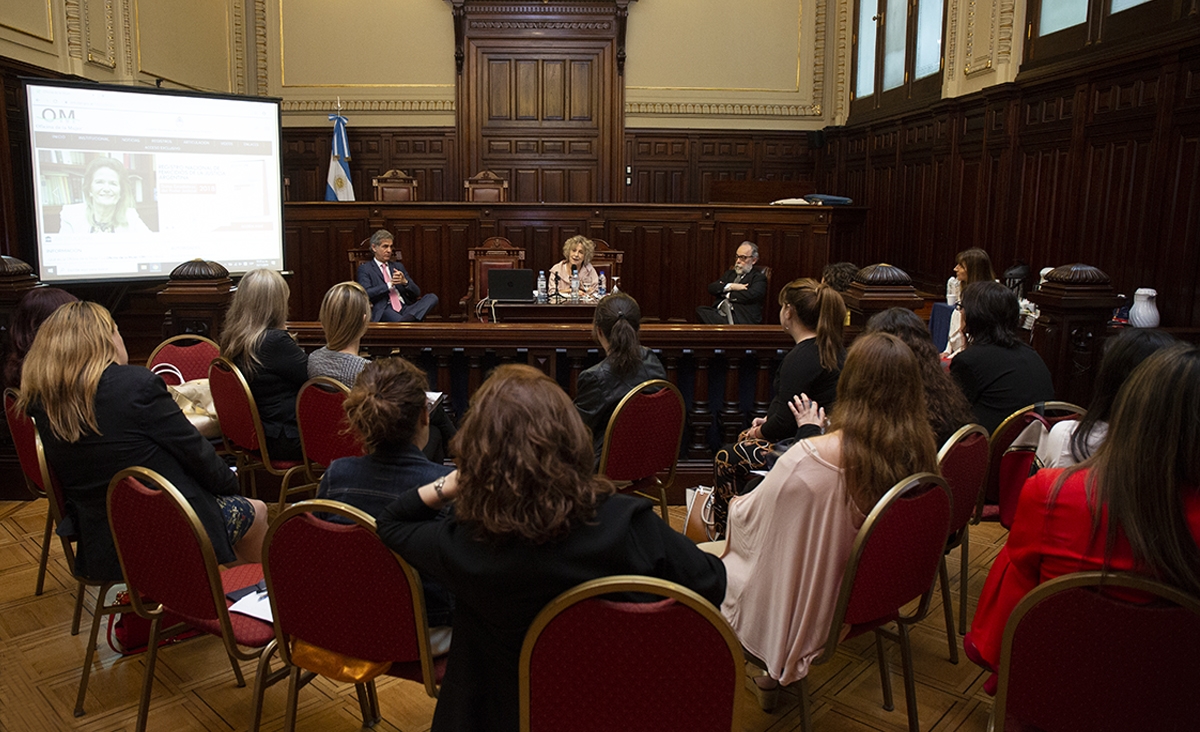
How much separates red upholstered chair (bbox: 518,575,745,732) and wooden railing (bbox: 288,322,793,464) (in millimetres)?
2401

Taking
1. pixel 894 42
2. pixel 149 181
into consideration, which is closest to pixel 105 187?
pixel 149 181

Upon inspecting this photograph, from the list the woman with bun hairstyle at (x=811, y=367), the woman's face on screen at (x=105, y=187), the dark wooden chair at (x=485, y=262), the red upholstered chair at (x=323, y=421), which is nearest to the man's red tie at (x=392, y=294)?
the dark wooden chair at (x=485, y=262)

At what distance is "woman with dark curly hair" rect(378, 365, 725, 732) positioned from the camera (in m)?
1.29

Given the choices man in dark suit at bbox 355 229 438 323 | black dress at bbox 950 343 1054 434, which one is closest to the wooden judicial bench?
man in dark suit at bbox 355 229 438 323

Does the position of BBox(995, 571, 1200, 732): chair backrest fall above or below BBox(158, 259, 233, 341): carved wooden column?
below

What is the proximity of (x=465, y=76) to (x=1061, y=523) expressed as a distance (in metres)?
9.43

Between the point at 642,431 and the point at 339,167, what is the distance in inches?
308

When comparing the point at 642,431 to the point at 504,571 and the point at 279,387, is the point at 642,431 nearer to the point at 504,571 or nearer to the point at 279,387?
the point at 279,387

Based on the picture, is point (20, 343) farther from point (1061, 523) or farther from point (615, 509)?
point (1061, 523)

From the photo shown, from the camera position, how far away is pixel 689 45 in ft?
32.6

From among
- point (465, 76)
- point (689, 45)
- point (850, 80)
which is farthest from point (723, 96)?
point (465, 76)

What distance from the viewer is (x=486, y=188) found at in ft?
29.0

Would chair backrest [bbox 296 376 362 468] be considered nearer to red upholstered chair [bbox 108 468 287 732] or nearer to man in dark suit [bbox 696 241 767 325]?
red upholstered chair [bbox 108 468 287 732]

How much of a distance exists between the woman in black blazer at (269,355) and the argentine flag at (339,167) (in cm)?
686
